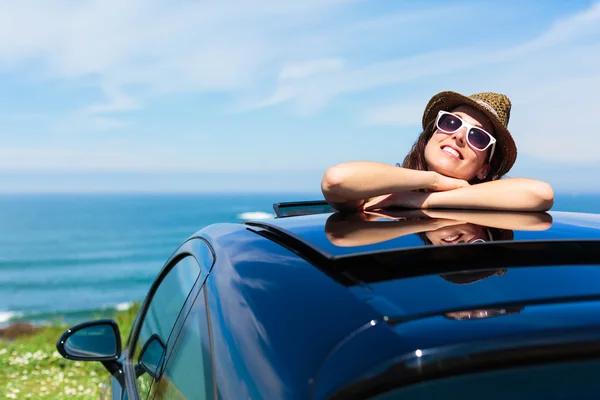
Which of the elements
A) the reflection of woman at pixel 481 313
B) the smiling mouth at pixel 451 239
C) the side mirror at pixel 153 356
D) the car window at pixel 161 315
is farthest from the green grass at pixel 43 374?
the reflection of woman at pixel 481 313

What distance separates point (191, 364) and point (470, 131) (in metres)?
1.83

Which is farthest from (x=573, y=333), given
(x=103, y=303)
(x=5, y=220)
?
(x=5, y=220)

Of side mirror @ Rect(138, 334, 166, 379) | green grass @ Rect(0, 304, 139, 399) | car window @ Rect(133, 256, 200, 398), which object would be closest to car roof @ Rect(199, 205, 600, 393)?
car window @ Rect(133, 256, 200, 398)

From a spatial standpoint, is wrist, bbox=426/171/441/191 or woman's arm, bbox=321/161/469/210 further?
wrist, bbox=426/171/441/191

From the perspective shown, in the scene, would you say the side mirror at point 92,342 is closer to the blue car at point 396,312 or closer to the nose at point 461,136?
the blue car at point 396,312

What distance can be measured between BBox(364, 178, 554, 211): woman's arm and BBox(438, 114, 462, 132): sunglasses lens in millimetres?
661

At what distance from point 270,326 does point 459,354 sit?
355 mm

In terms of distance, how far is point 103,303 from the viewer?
3300 cm

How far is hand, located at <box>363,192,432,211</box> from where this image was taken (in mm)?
2217

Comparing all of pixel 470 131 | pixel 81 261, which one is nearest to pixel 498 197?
pixel 470 131

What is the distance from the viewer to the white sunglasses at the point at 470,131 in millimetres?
2785

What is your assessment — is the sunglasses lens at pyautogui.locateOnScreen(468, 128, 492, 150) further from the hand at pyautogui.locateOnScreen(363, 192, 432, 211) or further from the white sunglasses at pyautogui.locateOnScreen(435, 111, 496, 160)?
the hand at pyautogui.locateOnScreen(363, 192, 432, 211)

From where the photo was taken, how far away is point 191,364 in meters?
1.54

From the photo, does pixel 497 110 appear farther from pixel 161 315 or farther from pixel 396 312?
pixel 396 312
